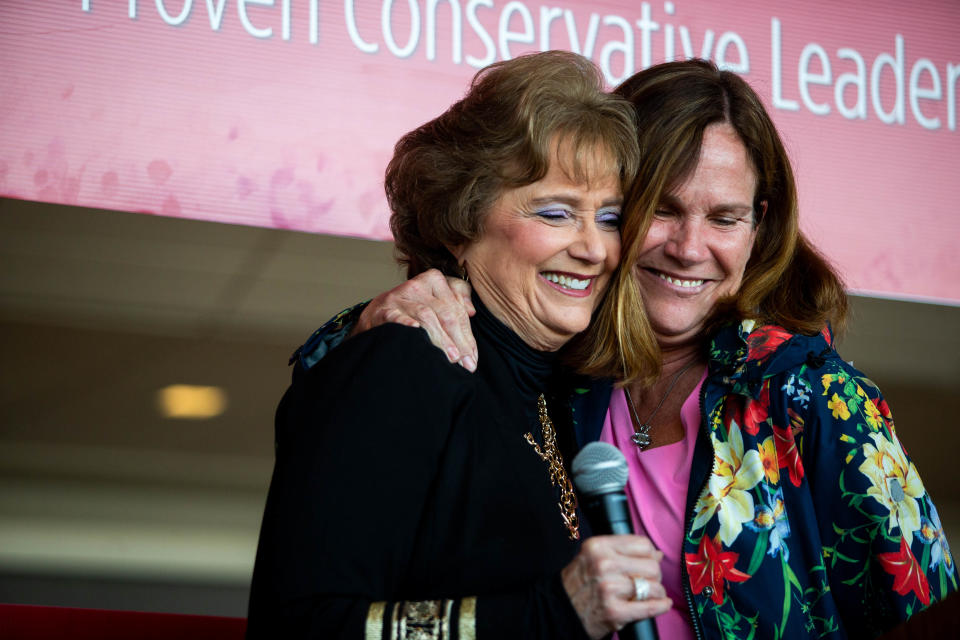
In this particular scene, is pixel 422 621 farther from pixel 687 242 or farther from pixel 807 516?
pixel 687 242

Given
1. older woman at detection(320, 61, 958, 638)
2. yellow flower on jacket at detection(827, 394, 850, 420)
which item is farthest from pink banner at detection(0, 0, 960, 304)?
yellow flower on jacket at detection(827, 394, 850, 420)

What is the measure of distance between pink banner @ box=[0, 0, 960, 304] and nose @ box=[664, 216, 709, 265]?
1514 millimetres

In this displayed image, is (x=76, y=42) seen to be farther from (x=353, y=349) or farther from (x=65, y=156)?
(x=353, y=349)

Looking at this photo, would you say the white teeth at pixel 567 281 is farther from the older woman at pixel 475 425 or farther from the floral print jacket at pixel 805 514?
the floral print jacket at pixel 805 514

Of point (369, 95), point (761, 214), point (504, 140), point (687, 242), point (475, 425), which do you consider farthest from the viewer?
point (369, 95)

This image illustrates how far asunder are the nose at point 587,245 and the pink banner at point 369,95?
63.2 inches

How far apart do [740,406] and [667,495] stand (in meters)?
0.23

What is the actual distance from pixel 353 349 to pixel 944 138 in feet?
9.94

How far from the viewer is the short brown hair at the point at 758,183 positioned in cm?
213

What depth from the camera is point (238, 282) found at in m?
4.62

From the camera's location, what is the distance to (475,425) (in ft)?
5.50

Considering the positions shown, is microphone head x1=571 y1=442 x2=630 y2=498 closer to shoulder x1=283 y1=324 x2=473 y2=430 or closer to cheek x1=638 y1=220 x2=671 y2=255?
shoulder x1=283 y1=324 x2=473 y2=430

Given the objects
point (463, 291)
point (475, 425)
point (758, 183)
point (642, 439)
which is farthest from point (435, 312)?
point (758, 183)

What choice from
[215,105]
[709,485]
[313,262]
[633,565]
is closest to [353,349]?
[633,565]
